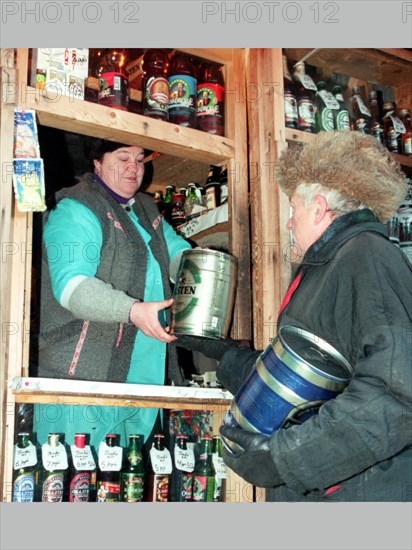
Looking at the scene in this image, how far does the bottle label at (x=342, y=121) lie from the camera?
2664 mm

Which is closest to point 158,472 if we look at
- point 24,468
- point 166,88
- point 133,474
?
point 133,474

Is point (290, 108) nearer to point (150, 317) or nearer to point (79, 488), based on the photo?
point (150, 317)

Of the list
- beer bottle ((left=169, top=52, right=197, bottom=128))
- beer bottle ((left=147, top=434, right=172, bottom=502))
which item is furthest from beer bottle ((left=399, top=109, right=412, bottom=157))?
beer bottle ((left=147, top=434, right=172, bottom=502))

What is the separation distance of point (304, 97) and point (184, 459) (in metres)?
1.46

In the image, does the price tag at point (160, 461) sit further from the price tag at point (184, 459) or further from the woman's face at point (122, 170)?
the woman's face at point (122, 170)

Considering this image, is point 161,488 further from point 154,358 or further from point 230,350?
point 230,350

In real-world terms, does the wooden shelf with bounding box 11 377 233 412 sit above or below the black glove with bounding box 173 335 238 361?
below

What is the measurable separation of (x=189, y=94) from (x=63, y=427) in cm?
124

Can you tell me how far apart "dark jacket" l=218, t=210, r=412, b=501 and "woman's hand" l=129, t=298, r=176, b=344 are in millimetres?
472

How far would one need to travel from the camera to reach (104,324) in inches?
82.3

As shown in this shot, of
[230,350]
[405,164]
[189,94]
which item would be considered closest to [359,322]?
[230,350]

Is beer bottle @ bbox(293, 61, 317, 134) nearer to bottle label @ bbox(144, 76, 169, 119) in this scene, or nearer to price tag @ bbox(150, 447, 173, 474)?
bottle label @ bbox(144, 76, 169, 119)

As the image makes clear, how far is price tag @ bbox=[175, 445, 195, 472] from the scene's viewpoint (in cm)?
228

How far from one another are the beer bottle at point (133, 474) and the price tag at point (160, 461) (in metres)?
0.06
